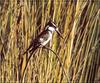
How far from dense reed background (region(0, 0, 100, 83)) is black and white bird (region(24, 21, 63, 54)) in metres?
0.02

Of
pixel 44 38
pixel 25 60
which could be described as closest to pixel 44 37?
pixel 44 38

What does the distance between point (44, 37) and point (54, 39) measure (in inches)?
1.8

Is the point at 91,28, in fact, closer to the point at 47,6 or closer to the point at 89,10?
the point at 89,10

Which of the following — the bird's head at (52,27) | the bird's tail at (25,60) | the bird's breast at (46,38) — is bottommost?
the bird's tail at (25,60)

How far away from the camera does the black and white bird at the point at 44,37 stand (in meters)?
1.33

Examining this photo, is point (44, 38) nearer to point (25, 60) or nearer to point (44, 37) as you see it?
point (44, 37)

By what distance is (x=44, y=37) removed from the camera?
1335mm

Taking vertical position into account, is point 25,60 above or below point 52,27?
below

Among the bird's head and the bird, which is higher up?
the bird's head

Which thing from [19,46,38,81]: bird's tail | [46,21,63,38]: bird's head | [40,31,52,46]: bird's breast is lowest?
[19,46,38,81]: bird's tail

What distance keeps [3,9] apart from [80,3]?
283 millimetres

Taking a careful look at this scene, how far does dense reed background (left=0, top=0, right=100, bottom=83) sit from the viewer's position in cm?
134

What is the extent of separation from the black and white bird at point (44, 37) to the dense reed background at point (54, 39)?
16 mm

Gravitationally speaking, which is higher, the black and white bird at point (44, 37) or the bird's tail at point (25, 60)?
the black and white bird at point (44, 37)
